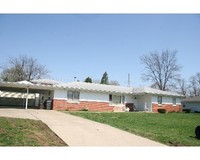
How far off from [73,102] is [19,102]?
16681 millimetres

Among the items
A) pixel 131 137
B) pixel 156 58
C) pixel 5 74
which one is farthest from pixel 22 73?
→ pixel 131 137

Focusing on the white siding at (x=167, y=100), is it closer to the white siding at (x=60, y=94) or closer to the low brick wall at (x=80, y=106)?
the low brick wall at (x=80, y=106)

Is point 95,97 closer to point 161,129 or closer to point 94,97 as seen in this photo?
point 94,97

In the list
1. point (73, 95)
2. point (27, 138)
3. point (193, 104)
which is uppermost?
point (73, 95)

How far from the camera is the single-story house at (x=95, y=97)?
29641mm

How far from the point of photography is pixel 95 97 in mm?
32875

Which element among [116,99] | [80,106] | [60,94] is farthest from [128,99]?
[60,94]

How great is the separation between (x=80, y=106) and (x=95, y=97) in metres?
2.64

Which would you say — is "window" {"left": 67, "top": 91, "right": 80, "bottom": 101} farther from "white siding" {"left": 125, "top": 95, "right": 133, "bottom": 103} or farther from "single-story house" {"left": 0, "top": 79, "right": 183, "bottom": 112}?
"white siding" {"left": 125, "top": 95, "right": 133, "bottom": 103}

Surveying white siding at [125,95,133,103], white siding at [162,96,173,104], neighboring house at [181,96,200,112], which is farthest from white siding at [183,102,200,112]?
white siding at [125,95,133,103]

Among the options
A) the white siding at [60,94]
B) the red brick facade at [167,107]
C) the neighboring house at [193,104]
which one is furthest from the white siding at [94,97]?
the neighboring house at [193,104]

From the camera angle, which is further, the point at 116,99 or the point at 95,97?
the point at 116,99
